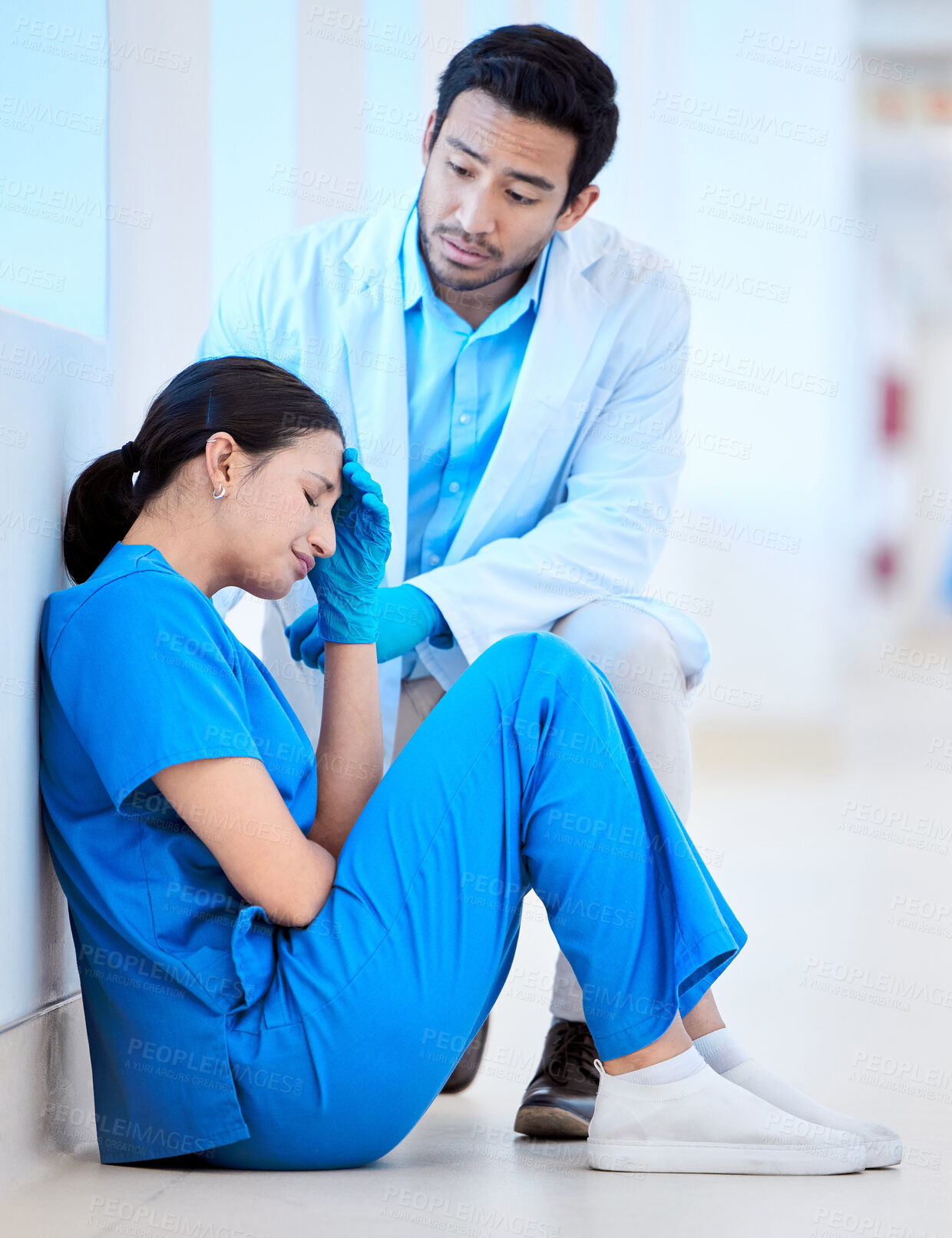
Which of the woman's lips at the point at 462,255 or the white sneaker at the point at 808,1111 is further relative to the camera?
the woman's lips at the point at 462,255

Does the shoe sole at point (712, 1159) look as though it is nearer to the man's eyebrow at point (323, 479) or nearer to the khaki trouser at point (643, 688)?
the khaki trouser at point (643, 688)

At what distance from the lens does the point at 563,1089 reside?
125cm

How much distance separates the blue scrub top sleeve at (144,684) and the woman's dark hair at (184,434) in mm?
139

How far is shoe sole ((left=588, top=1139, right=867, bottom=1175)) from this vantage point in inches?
40.2

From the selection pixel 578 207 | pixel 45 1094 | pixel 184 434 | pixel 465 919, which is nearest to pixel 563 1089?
pixel 465 919

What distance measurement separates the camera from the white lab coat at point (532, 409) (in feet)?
4.80

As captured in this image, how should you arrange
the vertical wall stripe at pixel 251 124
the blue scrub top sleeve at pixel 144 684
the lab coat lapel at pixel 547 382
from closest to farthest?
1. the blue scrub top sleeve at pixel 144 684
2. the lab coat lapel at pixel 547 382
3. the vertical wall stripe at pixel 251 124

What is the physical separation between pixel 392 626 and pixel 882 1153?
0.67 m

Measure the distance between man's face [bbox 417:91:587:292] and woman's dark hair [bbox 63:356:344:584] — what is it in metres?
0.46

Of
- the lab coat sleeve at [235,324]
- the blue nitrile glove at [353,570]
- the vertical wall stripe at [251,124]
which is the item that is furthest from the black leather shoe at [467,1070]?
the vertical wall stripe at [251,124]

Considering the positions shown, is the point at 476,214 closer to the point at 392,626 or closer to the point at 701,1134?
the point at 392,626

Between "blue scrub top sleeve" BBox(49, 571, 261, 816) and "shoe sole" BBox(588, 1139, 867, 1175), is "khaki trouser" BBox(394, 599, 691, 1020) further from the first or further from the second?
"blue scrub top sleeve" BBox(49, 571, 261, 816)

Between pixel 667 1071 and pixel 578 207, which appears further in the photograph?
A: pixel 578 207

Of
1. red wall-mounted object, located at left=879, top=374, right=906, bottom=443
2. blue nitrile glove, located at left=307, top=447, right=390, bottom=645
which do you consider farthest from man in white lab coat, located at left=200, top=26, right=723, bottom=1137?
red wall-mounted object, located at left=879, top=374, right=906, bottom=443
